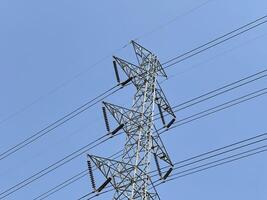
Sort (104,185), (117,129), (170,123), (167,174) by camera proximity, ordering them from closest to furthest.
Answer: (104,185) → (167,174) → (117,129) → (170,123)

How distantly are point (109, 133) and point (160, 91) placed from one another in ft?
12.2

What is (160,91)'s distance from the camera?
31266 mm

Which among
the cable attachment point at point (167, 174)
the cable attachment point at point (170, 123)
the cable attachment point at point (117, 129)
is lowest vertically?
the cable attachment point at point (167, 174)

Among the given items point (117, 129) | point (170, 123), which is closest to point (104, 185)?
point (117, 129)

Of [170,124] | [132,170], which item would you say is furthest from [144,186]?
[170,124]

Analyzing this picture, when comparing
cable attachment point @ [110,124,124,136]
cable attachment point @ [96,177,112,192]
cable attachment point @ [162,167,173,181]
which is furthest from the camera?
cable attachment point @ [110,124,124,136]

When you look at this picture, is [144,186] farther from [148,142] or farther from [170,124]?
[170,124]

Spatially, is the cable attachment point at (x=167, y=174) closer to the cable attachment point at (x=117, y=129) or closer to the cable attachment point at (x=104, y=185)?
the cable attachment point at (x=104, y=185)

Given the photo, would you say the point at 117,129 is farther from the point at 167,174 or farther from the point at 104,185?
the point at 167,174

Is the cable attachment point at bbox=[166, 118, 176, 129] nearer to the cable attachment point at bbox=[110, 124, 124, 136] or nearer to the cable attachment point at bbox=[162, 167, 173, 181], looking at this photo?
the cable attachment point at bbox=[110, 124, 124, 136]

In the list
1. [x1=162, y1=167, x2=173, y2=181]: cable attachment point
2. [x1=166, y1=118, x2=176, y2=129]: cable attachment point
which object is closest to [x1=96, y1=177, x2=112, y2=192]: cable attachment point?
[x1=162, y1=167, x2=173, y2=181]: cable attachment point

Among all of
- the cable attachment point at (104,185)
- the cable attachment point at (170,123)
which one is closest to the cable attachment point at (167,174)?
the cable attachment point at (104,185)

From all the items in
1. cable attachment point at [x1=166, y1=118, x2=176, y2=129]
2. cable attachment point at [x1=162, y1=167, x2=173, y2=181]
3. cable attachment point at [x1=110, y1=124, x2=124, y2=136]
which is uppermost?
cable attachment point at [x1=166, y1=118, x2=176, y2=129]

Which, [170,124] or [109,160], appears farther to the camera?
[170,124]
